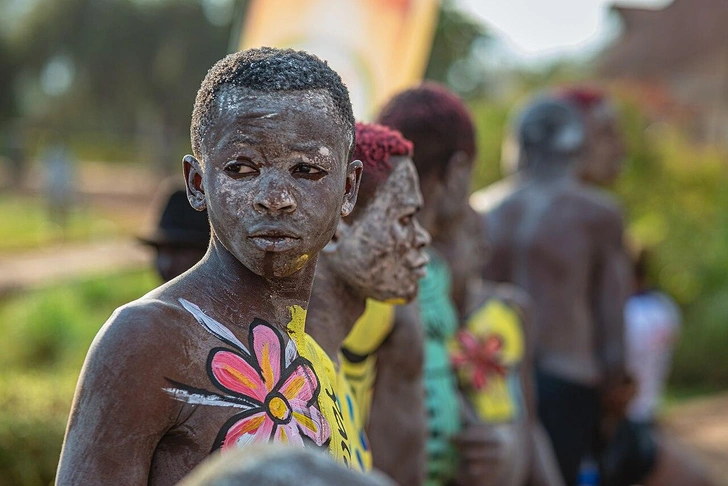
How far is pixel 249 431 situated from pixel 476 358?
210 cm

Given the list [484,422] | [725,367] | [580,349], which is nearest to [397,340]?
[484,422]

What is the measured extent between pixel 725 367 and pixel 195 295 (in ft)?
34.5

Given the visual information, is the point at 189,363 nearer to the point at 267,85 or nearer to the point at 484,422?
the point at 267,85

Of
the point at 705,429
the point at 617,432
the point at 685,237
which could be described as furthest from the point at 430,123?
the point at 685,237

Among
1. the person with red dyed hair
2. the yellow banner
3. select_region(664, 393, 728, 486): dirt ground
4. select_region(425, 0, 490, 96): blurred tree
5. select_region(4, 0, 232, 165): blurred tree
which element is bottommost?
select_region(664, 393, 728, 486): dirt ground

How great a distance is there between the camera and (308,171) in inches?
66.1

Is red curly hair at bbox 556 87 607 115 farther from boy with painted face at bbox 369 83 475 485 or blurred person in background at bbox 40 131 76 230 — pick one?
blurred person in background at bbox 40 131 76 230

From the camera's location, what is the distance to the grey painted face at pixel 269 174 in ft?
5.34

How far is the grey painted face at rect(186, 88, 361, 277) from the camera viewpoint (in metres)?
1.63

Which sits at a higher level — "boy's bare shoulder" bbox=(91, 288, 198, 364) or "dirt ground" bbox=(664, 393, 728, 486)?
"boy's bare shoulder" bbox=(91, 288, 198, 364)

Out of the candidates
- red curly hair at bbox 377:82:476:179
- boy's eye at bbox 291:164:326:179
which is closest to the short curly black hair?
boy's eye at bbox 291:164:326:179

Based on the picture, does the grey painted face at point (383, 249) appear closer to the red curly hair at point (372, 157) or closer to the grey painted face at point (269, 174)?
the red curly hair at point (372, 157)

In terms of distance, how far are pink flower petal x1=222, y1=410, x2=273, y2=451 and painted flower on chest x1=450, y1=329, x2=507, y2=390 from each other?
6.51 ft

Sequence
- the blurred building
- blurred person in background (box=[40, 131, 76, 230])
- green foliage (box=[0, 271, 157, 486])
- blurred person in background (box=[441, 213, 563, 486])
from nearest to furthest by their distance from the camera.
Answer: blurred person in background (box=[441, 213, 563, 486]) < green foliage (box=[0, 271, 157, 486]) < blurred person in background (box=[40, 131, 76, 230]) < the blurred building
